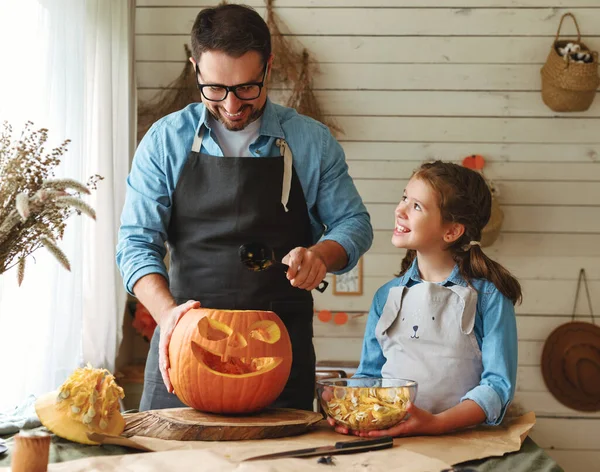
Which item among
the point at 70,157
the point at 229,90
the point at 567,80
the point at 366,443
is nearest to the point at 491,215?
the point at 567,80

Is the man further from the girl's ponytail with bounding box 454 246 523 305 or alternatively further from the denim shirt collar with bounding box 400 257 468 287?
the girl's ponytail with bounding box 454 246 523 305

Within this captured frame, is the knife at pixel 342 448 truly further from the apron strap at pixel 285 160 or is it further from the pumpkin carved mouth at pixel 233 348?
the apron strap at pixel 285 160

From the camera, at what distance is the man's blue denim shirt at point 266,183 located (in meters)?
1.76

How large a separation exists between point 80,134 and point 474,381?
181 centimetres

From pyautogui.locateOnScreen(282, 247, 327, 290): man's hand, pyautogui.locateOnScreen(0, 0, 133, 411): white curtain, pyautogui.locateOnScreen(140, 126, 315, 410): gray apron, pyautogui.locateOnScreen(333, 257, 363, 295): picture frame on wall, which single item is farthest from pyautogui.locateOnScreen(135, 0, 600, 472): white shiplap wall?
pyautogui.locateOnScreen(282, 247, 327, 290): man's hand

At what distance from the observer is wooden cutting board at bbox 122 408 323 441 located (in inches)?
52.3

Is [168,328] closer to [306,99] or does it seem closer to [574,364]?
[306,99]

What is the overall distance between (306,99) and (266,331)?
2.29m

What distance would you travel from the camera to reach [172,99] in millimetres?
3680

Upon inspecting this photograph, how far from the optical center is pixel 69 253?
2.80m

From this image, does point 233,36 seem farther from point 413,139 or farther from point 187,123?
point 413,139

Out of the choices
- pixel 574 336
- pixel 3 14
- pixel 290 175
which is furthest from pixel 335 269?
pixel 574 336

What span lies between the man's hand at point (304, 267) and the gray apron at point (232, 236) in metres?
0.25

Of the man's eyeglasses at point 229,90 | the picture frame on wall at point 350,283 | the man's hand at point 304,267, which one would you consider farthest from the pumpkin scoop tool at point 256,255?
the picture frame on wall at point 350,283
